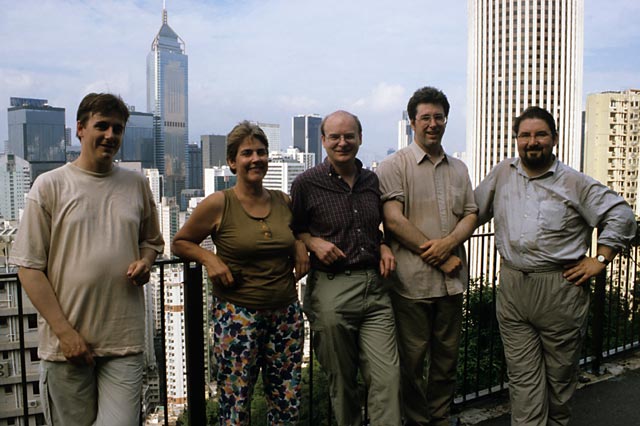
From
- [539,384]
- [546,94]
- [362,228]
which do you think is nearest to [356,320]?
[362,228]

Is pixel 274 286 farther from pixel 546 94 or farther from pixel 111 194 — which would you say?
pixel 546 94

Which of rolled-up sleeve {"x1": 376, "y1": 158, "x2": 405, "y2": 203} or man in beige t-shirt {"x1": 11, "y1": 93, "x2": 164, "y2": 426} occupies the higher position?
rolled-up sleeve {"x1": 376, "y1": 158, "x2": 405, "y2": 203}

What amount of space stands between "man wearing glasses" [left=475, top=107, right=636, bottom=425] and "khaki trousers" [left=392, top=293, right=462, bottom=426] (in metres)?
0.35

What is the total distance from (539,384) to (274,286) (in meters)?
1.52

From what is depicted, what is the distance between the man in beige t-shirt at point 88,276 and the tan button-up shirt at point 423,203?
1262 millimetres

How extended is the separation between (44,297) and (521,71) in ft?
289

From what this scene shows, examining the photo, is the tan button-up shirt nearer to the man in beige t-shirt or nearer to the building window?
the man in beige t-shirt

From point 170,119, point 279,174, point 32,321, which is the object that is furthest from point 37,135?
point 170,119

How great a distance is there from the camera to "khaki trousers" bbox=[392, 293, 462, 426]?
293 cm

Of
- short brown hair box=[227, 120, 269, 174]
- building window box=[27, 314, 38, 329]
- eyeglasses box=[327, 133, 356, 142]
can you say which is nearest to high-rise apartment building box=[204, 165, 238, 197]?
short brown hair box=[227, 120, 269, 174]

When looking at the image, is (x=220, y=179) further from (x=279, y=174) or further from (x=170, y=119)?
(x=170, y=119)

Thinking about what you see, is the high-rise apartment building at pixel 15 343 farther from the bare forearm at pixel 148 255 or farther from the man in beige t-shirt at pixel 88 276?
the bare forearm at pixel 148 255

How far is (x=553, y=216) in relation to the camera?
2.90m

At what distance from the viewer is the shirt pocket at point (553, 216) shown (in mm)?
2902
